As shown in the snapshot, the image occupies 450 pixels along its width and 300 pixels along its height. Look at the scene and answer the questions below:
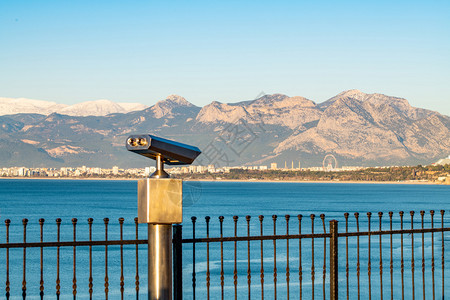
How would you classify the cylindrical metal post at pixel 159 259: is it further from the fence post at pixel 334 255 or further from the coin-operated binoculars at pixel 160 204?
the fence post at pixel 334 255

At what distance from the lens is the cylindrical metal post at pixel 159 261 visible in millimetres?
4777

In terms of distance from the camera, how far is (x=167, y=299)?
4.82m

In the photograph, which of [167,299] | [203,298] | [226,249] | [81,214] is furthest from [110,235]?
[167,299]

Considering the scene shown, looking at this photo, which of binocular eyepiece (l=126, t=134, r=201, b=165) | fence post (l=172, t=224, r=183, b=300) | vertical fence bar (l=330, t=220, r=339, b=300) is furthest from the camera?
vertical fence bar (l=330, t=220, r=339, b=300)

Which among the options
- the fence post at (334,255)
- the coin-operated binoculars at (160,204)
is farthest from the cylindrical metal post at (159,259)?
the fence post at (334,255)

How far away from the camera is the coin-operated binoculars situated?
183 inches

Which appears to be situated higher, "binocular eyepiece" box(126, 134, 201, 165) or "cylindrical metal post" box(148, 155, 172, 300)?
"binocular eyepiece" box(126, 134, 201, 165)

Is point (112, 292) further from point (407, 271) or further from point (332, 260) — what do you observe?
point (332, 260)

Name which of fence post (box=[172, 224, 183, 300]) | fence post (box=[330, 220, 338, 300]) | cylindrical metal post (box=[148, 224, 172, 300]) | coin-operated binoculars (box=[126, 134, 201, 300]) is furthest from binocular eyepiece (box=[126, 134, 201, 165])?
fence post (box=[330, 220, 338, 300])

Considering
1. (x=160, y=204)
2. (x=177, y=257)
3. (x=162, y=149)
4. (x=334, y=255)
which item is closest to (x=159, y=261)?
(x=160, y=204)

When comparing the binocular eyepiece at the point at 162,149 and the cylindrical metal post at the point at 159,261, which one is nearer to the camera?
the binocular eyepiece at the point at 162,149

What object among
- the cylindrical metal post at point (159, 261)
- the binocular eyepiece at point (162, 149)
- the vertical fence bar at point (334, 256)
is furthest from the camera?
the vertical fence bar at point (334, 256)

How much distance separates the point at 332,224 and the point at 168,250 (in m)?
2.49

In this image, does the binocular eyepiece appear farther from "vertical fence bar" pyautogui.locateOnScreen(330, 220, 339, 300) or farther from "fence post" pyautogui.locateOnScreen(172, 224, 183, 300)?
"vertical fence bar" pyautogui.locateOnScreen(330, 220, 339, 300)
